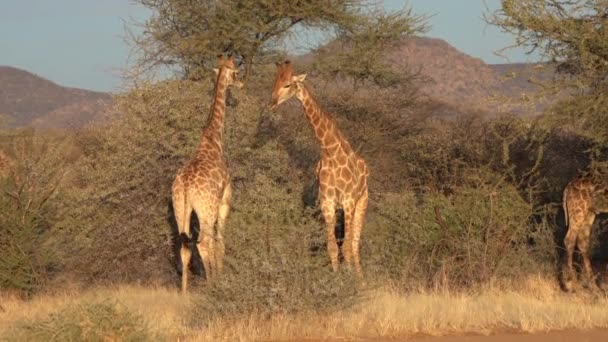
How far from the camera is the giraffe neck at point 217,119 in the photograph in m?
13.5

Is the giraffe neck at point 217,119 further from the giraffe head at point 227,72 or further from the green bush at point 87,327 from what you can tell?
the green bush at point 87,327

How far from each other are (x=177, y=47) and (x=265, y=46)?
168 centimetres

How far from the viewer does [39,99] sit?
91688 millimetres

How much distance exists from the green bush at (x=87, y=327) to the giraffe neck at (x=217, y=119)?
16.6 ft

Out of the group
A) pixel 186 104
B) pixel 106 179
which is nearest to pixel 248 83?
pixel 186 104

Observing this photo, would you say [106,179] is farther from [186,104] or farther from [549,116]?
[549,116]

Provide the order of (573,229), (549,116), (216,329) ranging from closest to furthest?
(216,329), (549,116), (573,229)

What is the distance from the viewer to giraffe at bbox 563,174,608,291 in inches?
560

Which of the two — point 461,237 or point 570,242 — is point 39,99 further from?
point 461,237

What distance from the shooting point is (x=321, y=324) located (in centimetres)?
965

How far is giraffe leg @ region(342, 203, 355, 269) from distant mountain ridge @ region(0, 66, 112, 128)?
2483 inches

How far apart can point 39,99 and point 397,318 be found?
85425 mm

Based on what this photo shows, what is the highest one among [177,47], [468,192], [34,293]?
[177,47]

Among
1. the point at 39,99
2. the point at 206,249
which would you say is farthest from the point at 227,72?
the point at 39,99
